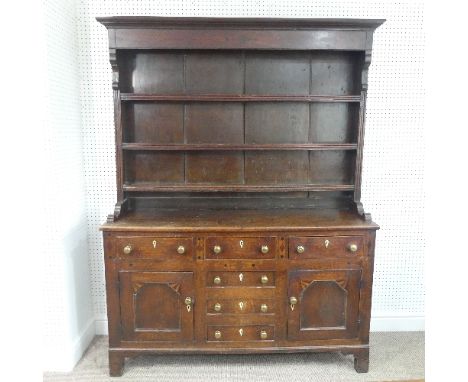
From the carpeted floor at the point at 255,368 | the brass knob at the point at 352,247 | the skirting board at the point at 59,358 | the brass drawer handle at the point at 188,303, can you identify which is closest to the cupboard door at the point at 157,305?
the brass drawer handle at the point at 188,303

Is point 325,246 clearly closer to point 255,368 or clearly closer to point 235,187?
point 235,187

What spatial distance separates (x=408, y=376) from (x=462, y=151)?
1958 mm

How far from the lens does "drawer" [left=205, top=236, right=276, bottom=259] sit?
218 centimetres

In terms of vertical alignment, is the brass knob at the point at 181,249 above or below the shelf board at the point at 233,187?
below

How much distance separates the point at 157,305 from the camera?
7.35ft

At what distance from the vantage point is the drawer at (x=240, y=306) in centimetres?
223

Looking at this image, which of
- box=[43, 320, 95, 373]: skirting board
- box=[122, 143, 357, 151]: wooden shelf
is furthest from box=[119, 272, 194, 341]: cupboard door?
box=[122, 143, 357, 151]: wooden shelf

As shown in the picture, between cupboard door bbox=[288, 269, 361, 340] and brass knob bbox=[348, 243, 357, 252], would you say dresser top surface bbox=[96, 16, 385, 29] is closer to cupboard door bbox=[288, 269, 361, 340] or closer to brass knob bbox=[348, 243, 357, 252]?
brass knob bbox=[348, 243, 357, 252]

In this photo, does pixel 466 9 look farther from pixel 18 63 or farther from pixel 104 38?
pixel 104 38

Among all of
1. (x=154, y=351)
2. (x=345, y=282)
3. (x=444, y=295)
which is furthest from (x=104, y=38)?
(x=444, y=295)

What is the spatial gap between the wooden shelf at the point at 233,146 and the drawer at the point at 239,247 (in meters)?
0.57

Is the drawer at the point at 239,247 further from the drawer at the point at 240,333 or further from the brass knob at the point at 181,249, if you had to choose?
the drawer at the point at 240,333

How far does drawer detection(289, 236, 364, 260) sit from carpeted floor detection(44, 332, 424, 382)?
2.56 ft

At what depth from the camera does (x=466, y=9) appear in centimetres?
97
